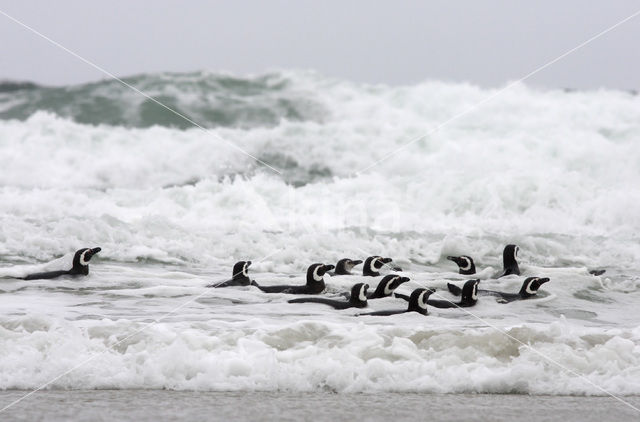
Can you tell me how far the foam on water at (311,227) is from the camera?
535cm

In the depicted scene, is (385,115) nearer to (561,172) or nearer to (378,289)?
(561,172)

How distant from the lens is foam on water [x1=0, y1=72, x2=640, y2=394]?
5.35 metres

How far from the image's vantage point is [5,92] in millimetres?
22219

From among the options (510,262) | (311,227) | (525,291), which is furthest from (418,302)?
(311,227)

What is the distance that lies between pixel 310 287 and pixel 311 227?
15.7ft

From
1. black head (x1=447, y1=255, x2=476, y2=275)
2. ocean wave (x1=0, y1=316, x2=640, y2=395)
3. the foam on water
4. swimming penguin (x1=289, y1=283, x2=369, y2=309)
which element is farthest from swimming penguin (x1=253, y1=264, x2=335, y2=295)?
ocean wave (x1=0, y1=316, x2=640, y2=395)

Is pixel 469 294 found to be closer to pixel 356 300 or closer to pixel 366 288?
pixel 366 288

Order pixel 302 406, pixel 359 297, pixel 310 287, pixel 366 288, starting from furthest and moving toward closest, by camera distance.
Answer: pixel 310 287 < pixel 366 288 < pixel 359 297 < pixel 302 406

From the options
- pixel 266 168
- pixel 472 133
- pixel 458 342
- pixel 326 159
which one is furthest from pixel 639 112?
pixel 458 342

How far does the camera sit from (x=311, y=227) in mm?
13578

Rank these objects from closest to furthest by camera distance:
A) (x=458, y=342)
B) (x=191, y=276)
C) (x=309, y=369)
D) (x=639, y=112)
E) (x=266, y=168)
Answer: (x=309, y=369) < (x=458, y=342) < (x=191, y=276) < (x=266, y=168) < (x=639, y=112)

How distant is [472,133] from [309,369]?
15.1 meters

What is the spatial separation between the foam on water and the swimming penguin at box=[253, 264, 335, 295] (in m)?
0.21

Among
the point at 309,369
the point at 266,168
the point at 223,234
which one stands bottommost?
the point at 309,369
